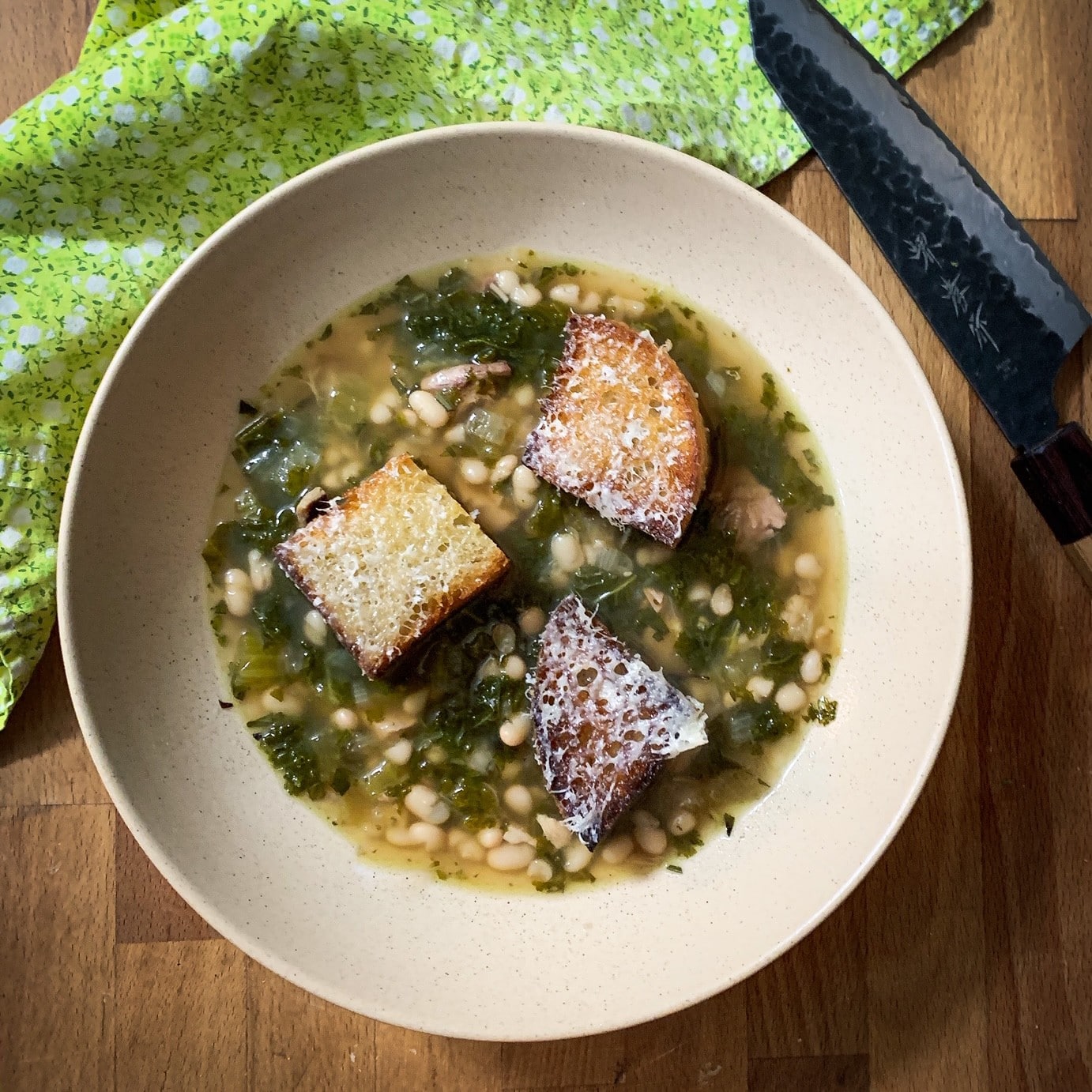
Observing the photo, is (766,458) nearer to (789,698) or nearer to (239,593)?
(789,698)

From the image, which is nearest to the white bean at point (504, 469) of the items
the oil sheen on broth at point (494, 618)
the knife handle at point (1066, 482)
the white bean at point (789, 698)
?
the oil sheen on broth at point (494, 618)

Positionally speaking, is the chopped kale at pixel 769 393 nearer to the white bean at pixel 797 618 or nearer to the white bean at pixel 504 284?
the white bean at pixel 797 618

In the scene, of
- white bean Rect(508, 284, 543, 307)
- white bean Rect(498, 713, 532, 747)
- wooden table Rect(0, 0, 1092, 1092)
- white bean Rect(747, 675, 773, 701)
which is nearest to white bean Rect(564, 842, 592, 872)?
white bean Rect(498, 713, 532, 747)

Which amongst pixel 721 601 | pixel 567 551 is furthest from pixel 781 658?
pixel 567 551

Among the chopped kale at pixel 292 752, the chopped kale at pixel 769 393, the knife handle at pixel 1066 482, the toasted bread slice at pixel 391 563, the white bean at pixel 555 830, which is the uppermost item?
the knife handle at pixel 1066 482

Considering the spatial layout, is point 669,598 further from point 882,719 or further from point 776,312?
point 776,312

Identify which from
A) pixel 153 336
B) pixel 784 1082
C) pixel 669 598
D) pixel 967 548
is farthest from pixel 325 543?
pixel 784 1082

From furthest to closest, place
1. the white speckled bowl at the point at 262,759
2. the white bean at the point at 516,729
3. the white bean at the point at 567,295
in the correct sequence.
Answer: the white bean at the point at 567,295
the white bean at the point at 516,729
the white speckled bowl at the point at 262,759
